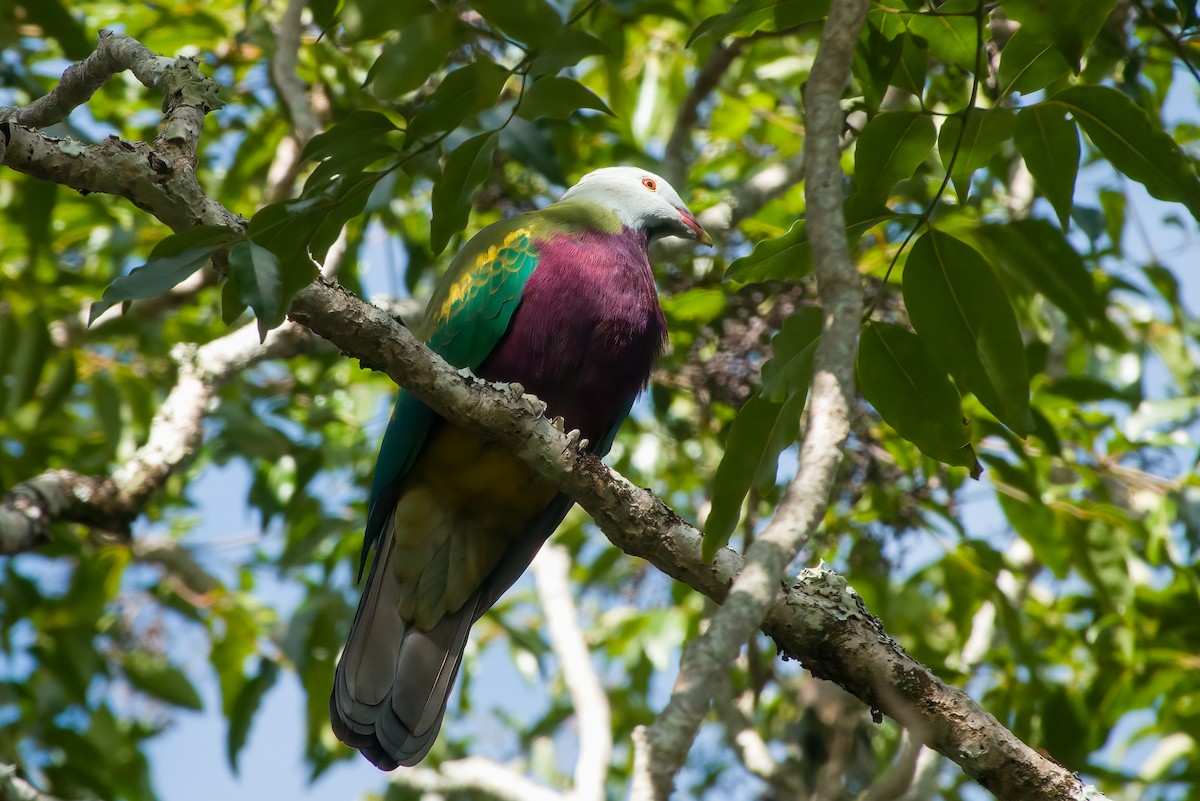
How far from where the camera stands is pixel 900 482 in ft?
12.3

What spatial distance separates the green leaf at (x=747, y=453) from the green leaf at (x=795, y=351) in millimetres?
27

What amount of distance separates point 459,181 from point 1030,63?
0.94 meters

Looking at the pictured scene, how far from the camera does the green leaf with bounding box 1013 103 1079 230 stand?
74.8 inches

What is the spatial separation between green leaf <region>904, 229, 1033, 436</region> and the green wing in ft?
Answer: 4.25

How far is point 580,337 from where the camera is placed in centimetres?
293

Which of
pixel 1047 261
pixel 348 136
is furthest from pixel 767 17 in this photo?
pixel 1047 261

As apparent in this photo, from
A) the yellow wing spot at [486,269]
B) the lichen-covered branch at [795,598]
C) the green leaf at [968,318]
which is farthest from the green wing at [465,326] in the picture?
the green leaf at [968,318]

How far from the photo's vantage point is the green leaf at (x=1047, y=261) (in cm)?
240

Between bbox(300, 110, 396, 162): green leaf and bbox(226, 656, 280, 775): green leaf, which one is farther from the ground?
bbox(300, 110, 396, 162): green leaf

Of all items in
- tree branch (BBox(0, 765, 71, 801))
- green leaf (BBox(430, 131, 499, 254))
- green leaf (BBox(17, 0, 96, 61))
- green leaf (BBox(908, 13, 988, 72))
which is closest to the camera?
green leaf (BBox(430, 131, 499, 254))

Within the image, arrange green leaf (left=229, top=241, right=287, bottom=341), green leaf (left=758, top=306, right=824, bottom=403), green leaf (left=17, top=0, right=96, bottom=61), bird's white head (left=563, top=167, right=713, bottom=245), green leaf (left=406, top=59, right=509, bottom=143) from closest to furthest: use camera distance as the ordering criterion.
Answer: green leaf (left=229, top=241, right=287, bottom=341) → green leaf (left=406, top=59, right=509, bottom=143) → green leaf (left=758, top=306, right=824, bottom=403) → green leaf (left=17, top=0, right=96, bottom=61) → bird's white head (left=563, top=167, right=713, bottom=245)

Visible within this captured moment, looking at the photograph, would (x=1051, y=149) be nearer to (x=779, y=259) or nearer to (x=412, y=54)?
(x=779, y=259)

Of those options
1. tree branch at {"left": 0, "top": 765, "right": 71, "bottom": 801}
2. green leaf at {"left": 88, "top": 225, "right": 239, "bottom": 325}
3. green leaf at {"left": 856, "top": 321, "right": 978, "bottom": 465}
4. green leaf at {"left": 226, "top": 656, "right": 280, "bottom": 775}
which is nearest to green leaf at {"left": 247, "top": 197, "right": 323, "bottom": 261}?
green leaf at {"left": 88, "top": 225, "right": 239, "bottom": 325}

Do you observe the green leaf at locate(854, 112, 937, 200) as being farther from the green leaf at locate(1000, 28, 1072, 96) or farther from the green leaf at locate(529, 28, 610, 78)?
the green leaf at locate(529, 28, 610, 78)
